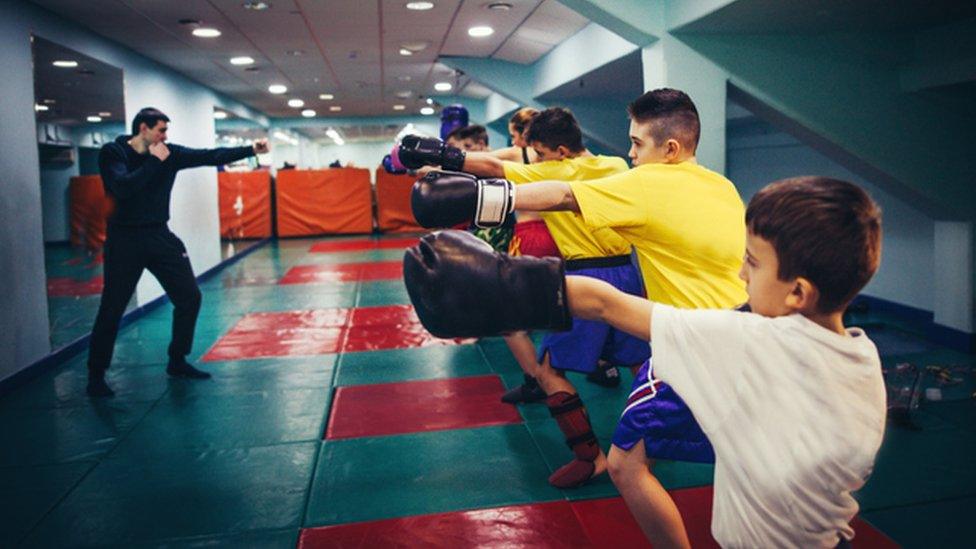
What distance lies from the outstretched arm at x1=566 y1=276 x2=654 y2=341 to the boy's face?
17 centimetres

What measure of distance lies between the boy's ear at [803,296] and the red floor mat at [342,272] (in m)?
8.39

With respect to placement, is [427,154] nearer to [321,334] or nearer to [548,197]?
[548,197]

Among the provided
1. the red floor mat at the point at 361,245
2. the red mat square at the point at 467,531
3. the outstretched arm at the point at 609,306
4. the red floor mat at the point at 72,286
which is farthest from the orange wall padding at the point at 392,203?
the outstretched arm at the point at 609,306

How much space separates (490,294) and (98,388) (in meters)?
4.19

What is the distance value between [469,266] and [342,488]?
7.26 feet

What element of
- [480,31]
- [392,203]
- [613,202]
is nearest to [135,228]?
[613,202]

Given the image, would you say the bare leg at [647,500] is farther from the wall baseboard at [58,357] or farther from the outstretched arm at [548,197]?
the wall baseboard at [58,357]

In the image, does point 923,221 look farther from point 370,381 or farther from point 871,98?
point 370,381

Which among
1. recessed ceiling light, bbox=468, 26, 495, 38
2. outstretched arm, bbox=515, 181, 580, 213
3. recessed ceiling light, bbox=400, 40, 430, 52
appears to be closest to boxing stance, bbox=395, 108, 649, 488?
outstretched arm, bbox=515, 181, 580, 213

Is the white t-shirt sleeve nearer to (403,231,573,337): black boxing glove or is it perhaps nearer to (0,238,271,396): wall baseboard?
(403,231,573,337): black boxing glove

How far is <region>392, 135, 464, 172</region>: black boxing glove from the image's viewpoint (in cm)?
234

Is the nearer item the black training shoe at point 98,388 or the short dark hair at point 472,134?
the black training shoe at point 98,388

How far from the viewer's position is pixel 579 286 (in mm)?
1266

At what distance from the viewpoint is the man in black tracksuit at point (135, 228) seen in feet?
14.8
